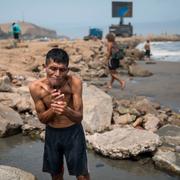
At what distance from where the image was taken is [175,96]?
11172 millimetres

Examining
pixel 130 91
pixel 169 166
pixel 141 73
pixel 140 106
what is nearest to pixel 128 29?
pixel 141 73

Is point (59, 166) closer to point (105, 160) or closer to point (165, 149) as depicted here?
point (105, 160)

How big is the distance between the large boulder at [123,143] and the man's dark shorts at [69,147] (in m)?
1.77

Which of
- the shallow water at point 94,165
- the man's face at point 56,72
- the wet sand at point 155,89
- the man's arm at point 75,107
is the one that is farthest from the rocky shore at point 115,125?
the man's face at point 56,72

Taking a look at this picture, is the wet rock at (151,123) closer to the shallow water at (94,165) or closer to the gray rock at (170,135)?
the gray rock at (170,135)

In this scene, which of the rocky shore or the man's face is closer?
the man's face

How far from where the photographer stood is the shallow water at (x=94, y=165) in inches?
198

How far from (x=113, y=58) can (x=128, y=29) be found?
3949cm

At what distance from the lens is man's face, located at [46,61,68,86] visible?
11.3ft

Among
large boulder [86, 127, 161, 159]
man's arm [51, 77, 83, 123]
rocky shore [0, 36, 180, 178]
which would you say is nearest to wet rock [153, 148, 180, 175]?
rocky shore [0, 36, 180, 178]

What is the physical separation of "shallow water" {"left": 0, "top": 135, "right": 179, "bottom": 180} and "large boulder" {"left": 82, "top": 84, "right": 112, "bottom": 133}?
773 mm

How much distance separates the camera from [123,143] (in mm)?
5578

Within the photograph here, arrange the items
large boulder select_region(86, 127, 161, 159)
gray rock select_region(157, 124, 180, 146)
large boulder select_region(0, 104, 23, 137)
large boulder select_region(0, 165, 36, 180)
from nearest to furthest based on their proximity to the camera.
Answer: large boulder select_region(0, 165, 36, 180), large boulder select_region(86, 127, 161, 159), gray rock select_region(157, 124, 180, 146), large boulder select_region(0, 104, 23, 137)

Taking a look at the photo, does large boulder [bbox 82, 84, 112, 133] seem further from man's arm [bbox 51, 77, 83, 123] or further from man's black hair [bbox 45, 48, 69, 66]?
man's black hair [bbox 45, 48, 69, 66]
